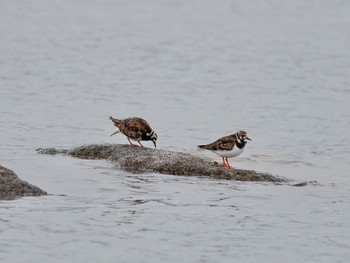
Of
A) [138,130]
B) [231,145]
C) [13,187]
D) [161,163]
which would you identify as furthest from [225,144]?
[13,187]

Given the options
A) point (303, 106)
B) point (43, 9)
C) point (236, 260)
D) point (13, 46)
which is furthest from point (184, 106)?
point (43, 9)

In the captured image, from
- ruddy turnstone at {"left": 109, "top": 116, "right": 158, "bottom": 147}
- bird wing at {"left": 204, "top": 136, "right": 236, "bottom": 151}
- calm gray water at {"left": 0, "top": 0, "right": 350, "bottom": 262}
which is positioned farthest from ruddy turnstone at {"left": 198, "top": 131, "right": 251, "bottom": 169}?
ruddy turnstone at {"left": 109, "top": 116, "right": 158, "bottom": 147}

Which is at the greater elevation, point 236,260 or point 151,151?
point 151,151

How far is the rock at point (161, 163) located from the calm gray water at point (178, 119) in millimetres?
419

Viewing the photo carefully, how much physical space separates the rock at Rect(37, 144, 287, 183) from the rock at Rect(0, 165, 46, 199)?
125 inches

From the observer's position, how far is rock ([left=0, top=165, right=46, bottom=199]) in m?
17.4

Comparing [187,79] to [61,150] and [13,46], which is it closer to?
[13,46]

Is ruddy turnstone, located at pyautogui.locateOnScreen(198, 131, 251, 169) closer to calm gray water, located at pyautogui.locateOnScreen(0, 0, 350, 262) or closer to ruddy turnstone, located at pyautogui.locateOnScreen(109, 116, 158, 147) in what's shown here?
calm gray water, located at pyautogui.locateOnScreen(0, 0, 350, 262)

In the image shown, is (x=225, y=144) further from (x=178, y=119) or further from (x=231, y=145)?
(x=178, y=119)

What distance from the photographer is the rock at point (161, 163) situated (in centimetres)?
2020

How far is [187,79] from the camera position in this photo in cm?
4134

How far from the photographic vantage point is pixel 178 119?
1247 inches

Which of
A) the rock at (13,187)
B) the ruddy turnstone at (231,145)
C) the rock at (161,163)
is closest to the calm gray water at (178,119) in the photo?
the rock at (13,187)

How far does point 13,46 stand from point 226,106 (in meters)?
16.9
